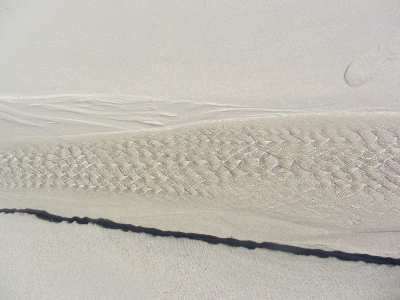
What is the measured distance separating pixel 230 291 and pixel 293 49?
260cm

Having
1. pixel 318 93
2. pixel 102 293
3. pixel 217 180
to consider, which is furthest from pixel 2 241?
pixel 318 93

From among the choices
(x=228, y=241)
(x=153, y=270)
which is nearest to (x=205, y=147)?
(x=228, y=241)

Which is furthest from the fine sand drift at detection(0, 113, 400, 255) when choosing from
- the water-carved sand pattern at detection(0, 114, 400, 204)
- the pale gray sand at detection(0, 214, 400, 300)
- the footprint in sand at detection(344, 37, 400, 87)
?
the footprint in sand at detection(344, 37, 400, 87)

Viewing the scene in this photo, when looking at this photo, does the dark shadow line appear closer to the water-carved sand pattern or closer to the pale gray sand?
the pale gray sand

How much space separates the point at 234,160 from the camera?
9.05 ft

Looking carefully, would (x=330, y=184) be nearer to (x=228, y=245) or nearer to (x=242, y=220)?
(x=242, y=220)

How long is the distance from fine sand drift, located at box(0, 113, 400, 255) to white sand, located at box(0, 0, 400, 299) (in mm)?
13

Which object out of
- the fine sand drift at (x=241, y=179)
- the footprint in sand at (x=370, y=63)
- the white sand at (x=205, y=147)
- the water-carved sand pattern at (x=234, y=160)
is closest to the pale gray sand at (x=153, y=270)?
the white sand at (x=205, y=147)

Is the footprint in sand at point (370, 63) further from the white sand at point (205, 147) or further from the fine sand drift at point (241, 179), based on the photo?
the fine sand drift at point (241, 179)

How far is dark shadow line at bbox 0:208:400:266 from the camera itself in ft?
8.21

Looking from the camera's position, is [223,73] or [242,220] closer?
[242,220]

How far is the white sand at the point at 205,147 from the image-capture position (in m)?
2.55

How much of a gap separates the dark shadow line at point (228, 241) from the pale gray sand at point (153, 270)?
0.04 meters

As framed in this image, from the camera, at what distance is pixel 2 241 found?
119 inches
